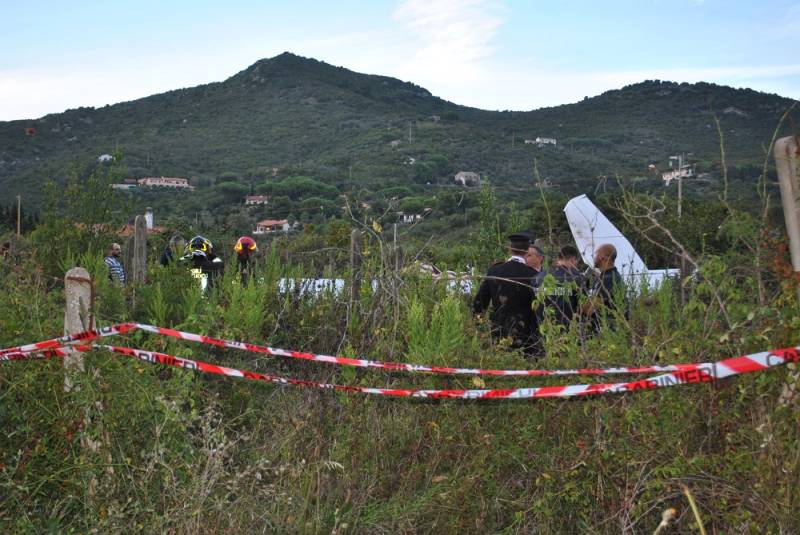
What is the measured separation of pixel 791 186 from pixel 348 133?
98217 millimetres

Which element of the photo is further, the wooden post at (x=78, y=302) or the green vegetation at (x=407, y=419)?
the wooden post at (x=78, y=302)

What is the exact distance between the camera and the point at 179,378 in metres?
4.19

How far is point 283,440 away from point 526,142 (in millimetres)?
88808

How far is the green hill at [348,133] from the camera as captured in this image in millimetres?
74250

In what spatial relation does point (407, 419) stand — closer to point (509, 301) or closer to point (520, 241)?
point (509, 301)

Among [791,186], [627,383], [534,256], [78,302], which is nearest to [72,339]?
[78,302]

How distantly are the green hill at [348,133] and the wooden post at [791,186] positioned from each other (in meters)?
52.2

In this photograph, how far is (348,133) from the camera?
99.4 meters

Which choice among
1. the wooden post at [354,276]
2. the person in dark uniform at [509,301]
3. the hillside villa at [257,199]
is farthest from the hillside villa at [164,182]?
the person in dark uniform at [509,301]

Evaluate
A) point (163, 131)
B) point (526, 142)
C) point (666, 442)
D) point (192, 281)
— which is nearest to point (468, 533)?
point (666, 442)

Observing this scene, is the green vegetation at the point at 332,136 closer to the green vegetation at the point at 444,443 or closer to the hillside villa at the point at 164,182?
the hillside villa at the point at 164,182

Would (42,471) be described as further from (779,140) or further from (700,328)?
(779,140)

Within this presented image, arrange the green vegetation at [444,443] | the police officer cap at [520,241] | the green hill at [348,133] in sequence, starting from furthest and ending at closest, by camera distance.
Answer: the green hill at [348,133], the police officer cap at [520,241], the green vegetation at [444,443]

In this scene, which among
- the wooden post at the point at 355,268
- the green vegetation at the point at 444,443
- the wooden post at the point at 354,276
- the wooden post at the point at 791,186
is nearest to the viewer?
the wooden post at the point at 791,186
